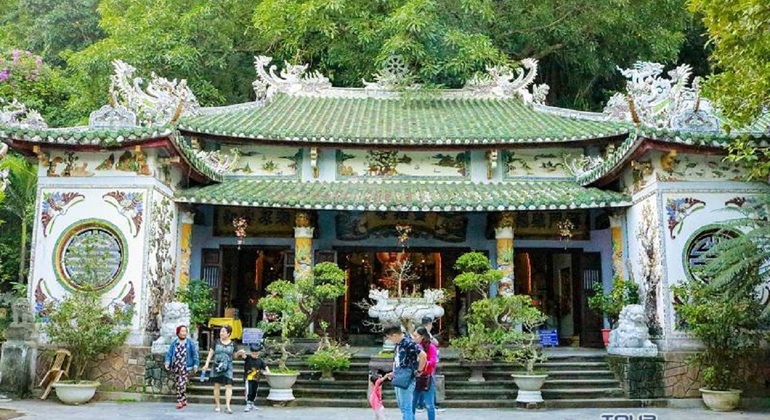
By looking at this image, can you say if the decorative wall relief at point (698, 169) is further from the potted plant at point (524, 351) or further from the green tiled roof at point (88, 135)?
the green tiled roof at point (88, 135)

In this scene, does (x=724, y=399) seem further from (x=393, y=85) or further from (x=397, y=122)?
(x=393, y=85)

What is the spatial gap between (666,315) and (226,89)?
15.2m

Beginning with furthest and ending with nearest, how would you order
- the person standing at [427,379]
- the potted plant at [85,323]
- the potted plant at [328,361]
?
the potted plant at [328,361], the potted plant at [85,323], the person standing at [427,379]

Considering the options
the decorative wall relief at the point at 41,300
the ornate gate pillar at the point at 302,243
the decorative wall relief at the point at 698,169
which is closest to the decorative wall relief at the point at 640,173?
the decorative wall relief at the point at 698,169

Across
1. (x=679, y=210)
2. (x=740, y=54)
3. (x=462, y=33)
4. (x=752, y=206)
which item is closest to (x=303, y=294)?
(x=679, y=210)

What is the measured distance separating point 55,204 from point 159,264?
1.83 m

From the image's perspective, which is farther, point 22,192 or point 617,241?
point 22,192

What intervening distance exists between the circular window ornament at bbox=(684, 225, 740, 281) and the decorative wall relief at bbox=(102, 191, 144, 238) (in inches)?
331

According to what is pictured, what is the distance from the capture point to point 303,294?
11.0 meters

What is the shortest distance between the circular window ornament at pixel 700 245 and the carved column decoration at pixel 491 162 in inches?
164

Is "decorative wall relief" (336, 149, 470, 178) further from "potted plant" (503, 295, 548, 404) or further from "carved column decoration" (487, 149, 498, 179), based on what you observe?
"potted plant" (503, 295, 548, 404)

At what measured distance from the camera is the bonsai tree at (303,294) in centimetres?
Result: 1045

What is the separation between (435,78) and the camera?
60.3ft

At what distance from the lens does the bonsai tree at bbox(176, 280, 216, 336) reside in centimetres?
1134
